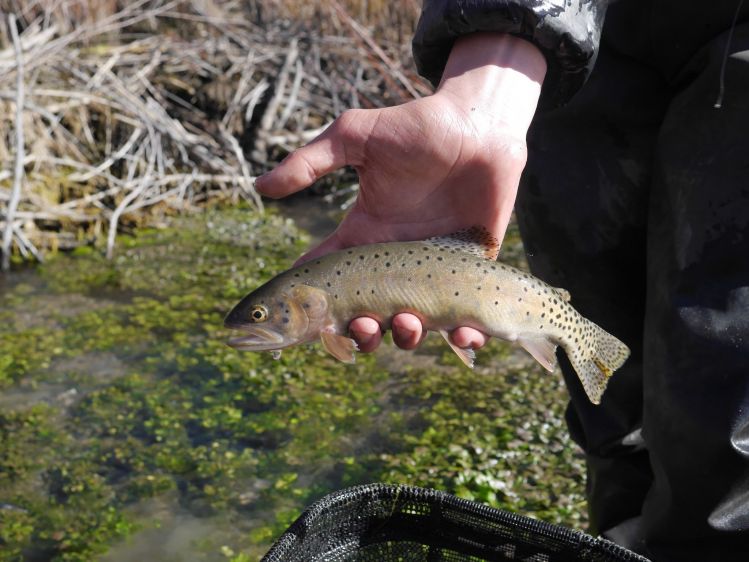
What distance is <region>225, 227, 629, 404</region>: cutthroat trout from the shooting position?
252 cm

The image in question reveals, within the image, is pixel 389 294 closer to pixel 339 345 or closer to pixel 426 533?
pixel 339 345

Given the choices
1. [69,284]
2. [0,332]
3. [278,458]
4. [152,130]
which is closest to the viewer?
[278,458]

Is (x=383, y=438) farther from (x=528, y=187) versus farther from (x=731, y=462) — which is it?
(x=731, y=462)

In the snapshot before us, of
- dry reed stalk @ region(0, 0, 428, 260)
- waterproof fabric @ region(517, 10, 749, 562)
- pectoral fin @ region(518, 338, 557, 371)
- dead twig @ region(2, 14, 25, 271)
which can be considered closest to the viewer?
waterproof fabric @ region(517, 10, 749, 562)

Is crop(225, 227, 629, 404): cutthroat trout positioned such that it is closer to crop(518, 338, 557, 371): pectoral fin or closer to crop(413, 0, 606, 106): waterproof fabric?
crop(518, 338, 557, 371): pectoral fin

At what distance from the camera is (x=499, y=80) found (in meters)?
2.50

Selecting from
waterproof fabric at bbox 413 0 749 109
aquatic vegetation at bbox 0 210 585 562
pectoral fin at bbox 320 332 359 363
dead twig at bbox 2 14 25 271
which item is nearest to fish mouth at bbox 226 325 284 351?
pectoral fin at bbox 320 332 359 363

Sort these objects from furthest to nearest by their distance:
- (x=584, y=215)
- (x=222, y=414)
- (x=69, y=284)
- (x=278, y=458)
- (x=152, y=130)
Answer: (x=152, y=130) → (x=69, y=284) → (x=222, y=414) → (x=278, y=458) → (x=584, y=215)

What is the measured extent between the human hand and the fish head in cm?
11

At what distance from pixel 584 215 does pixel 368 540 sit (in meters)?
1.21

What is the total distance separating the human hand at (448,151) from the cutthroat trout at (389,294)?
48mm

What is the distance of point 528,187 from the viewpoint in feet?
9.78

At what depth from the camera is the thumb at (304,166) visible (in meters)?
2.22

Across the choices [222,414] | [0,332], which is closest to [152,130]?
[0,332]
